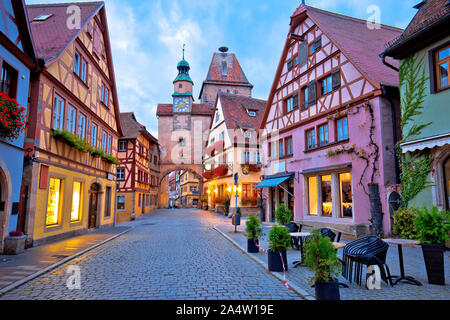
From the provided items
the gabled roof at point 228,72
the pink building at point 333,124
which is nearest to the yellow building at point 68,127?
the pink building at point 333,124

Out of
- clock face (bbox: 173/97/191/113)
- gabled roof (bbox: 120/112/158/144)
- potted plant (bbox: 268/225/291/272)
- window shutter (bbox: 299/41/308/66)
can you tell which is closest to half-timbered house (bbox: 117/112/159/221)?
gabled roof (bbox: 120/112/158/144)

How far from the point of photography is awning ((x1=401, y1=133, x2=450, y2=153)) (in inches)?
347

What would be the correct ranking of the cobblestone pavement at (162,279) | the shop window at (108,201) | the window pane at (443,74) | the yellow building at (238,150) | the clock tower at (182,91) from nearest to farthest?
the cobblestone pavement at (162,279) < the window pane at (443,74) < the shop window at (108,201) < the yellow building at (238,150) < the clock tower at (182,91)

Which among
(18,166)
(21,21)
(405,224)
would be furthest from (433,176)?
(21,21)

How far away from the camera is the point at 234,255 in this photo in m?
9.12

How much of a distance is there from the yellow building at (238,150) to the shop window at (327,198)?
Answer: 36.8ft

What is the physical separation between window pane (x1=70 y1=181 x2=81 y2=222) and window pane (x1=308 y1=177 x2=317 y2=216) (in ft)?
38.5

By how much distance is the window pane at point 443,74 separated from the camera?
9348 mm

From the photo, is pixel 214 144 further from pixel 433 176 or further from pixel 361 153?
pixel 433 176

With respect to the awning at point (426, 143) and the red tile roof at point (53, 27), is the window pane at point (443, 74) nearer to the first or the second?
the awning at point (426, 143)

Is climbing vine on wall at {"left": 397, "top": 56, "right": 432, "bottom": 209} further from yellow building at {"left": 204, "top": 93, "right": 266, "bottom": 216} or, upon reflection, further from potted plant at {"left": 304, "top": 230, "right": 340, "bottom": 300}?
yellow building at {"left": 204, "top": 93, "right": 266, "bottom": 216}

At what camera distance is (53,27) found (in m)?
13.1

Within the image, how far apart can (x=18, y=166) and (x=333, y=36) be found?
14.0 meters
